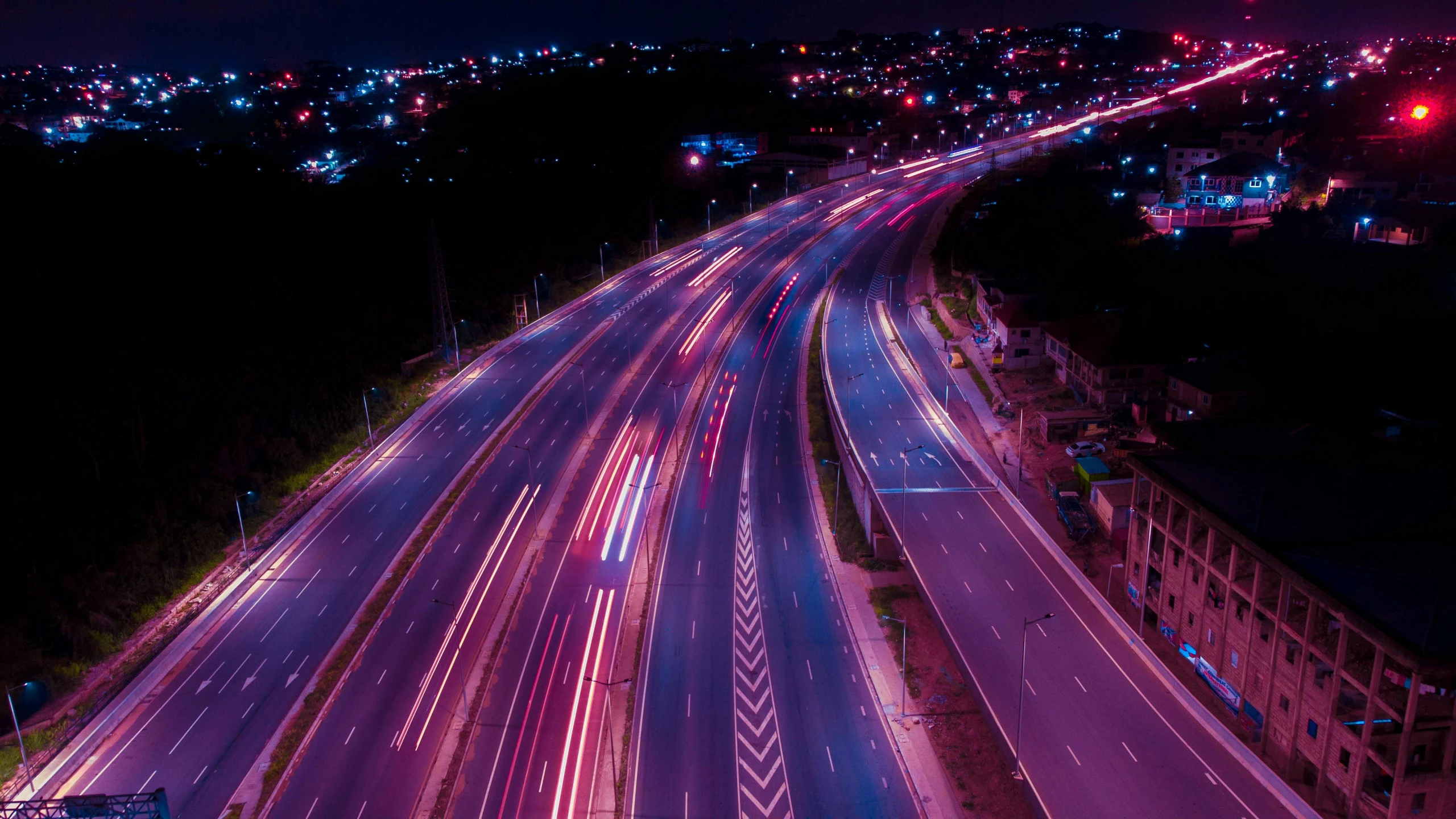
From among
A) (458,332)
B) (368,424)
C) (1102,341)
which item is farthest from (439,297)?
(1102,341)

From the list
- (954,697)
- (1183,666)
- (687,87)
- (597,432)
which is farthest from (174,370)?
(687,87)

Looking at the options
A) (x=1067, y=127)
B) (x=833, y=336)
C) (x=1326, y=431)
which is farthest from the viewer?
(x=1067, y=127)

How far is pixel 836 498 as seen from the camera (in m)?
34.5

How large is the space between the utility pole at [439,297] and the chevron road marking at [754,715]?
29.1 meters

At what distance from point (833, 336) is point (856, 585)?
28469 mm

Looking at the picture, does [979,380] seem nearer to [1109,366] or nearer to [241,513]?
[1109,366]

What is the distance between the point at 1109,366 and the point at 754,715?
85.0 feet

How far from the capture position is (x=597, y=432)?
137 feet

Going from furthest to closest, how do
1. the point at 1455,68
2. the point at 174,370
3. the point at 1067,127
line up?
the point at 1067,127, the point at 1455,68, the point at 174,370

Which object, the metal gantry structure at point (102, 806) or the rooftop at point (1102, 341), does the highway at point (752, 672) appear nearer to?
the metal gantry structure at point (102, 806)

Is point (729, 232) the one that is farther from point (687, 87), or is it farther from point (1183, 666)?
point (687, 87)

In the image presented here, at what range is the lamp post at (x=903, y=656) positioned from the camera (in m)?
23.0

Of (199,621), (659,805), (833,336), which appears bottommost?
(659,805)

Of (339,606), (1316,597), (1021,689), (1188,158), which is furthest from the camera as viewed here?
(1188,158)
